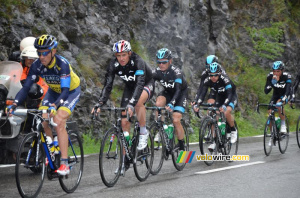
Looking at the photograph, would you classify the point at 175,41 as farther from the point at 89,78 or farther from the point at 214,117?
the point at 214,117

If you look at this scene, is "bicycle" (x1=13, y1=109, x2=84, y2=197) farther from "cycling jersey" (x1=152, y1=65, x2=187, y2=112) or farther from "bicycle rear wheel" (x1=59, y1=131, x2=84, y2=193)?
"cycling jersey" (x1=152, y1=65, x2=187, y2=112)

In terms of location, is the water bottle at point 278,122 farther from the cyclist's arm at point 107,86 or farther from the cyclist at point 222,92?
the cyclist's arm at point 107,86

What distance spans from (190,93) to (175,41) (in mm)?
2208

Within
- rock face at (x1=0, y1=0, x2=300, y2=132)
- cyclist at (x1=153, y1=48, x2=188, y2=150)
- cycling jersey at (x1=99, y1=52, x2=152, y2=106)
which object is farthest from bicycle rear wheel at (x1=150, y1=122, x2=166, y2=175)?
rock face at (x1=0, y1=0, x2=300, y2=132)

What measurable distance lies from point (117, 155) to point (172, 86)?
287cm

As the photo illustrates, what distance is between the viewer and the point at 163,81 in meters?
10.3

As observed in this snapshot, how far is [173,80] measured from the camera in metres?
10.2

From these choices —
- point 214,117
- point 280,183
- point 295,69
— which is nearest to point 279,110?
point 214,117

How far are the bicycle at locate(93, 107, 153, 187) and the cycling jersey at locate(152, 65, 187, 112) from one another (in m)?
1.89

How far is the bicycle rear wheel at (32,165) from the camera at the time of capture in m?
6.38

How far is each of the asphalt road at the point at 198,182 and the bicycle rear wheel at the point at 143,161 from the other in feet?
0.45

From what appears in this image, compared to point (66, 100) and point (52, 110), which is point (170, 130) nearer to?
point (66, 100)

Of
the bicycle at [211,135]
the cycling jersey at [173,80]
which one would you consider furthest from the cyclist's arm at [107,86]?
the bicycle at [211,135]

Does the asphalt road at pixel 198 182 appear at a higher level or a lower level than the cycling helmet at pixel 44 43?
lower
